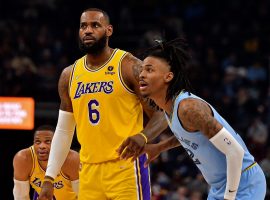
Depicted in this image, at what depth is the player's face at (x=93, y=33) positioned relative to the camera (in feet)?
15.7

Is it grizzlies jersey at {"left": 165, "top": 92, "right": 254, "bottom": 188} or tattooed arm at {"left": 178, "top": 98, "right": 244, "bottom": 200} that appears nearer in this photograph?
tattooed arm at {"left": 178, "top": 98, "right": 244, "bottom": 200}

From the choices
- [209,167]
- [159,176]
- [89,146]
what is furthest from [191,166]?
[209,167]

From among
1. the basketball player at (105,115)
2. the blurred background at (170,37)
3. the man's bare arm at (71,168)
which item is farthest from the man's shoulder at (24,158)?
the blurred background at (170,37)

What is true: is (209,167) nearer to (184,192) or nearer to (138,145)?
(138,145)

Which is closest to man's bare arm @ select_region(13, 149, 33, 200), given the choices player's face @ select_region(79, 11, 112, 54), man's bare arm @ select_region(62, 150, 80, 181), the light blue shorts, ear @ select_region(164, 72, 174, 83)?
man's bare arm @ select_region(62, 150, 80, 181)

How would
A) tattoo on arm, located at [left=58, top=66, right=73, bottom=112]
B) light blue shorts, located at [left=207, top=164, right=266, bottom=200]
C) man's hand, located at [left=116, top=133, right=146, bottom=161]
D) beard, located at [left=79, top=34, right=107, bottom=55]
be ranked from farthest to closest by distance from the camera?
tattoo on arm, located at [left=58, top=66, right=73, bottom=112]
beard, located at [left=79, top=34, right=107, bottom=55]
man's hand, located at [left=116, top=133, right=146, bottom=161]
light blue shorts, located at [left=207, top=164, right=266, bottom=200]

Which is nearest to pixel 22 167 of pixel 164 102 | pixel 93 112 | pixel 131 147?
pixel 93 112

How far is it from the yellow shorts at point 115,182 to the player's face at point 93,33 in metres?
0.86

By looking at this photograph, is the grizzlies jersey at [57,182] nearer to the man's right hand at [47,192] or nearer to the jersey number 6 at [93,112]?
the man's right hand at [47,192]

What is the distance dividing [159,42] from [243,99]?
6.99 metres

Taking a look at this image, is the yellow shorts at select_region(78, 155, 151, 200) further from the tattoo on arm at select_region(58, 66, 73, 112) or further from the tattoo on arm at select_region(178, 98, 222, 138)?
the tattoo on arm at select_region(178, 98, 222, 138)

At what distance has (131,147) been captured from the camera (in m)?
4.36

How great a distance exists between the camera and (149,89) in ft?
13.6

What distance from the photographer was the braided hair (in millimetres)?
4121
